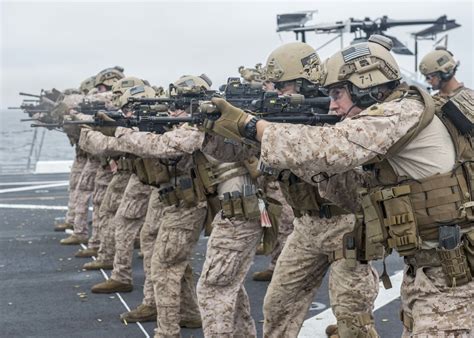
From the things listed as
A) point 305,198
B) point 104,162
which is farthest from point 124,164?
point 305,198

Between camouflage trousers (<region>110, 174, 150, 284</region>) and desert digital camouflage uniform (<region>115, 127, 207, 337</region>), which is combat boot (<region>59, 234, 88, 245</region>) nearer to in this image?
camouflage trousers (<region>110, 174, 150, 284</region>)

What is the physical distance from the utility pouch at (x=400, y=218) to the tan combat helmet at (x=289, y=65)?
5.96 feet

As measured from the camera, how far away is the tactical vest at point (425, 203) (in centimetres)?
396

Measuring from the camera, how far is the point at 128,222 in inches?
329

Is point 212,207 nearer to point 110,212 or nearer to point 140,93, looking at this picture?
point 140,93

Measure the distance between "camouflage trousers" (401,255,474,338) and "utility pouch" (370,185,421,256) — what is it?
187 mm

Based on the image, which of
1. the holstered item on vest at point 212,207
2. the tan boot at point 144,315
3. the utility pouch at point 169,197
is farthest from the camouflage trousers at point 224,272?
the tan boot at point 144,315

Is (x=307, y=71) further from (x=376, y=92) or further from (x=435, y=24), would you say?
(x=435, y=24)

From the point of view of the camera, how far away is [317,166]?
12.2 ft

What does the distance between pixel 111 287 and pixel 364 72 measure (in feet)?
16.5

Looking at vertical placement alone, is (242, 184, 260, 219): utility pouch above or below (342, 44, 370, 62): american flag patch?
below

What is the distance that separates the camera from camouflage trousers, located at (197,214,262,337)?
546cm

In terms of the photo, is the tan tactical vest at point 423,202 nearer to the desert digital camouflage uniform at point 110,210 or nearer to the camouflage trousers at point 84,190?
the desert digital camouflage uniform at point 110,210

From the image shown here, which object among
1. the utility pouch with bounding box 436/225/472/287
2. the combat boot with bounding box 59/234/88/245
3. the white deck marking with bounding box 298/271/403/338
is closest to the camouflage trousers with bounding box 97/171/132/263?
the combat boot with bounding box 59/234/88/245
